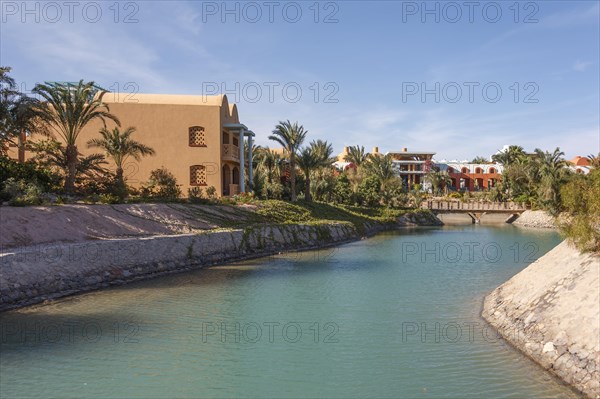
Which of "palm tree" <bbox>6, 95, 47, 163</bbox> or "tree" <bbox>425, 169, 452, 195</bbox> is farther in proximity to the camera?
"tree" <bbox>425, 169, 452, 195</bbox>

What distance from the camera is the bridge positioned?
76125 millimetres

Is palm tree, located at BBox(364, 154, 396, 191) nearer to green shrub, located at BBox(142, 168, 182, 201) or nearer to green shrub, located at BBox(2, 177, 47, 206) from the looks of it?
green shrub, located at BBox(142, 168, 182, 201)

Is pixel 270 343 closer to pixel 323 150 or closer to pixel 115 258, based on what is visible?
pixel 115 258

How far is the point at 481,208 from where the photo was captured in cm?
7694

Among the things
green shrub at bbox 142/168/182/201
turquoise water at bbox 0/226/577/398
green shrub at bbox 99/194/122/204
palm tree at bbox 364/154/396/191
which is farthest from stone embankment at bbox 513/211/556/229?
green shrub at bbox 99/194/122/204

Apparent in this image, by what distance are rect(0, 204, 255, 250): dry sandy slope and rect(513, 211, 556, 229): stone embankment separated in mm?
49781

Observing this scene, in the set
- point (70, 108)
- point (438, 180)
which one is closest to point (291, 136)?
point (70, 108)

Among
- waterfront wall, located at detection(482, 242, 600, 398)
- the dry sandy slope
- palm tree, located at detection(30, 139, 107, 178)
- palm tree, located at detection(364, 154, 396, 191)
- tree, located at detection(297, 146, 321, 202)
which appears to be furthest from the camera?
palm tree, located at detection(364, 154, 396, 191)

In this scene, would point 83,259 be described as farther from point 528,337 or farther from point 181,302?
point 528,337

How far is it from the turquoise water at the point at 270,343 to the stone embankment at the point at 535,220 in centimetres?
4773

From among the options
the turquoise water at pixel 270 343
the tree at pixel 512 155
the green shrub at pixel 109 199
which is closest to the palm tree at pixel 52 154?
the green shrub at pixel 109 199

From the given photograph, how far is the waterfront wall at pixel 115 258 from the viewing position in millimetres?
18891

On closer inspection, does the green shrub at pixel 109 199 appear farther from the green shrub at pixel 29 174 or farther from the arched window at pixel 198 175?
the arched window at pixel 198 175

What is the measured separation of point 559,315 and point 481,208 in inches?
2708
